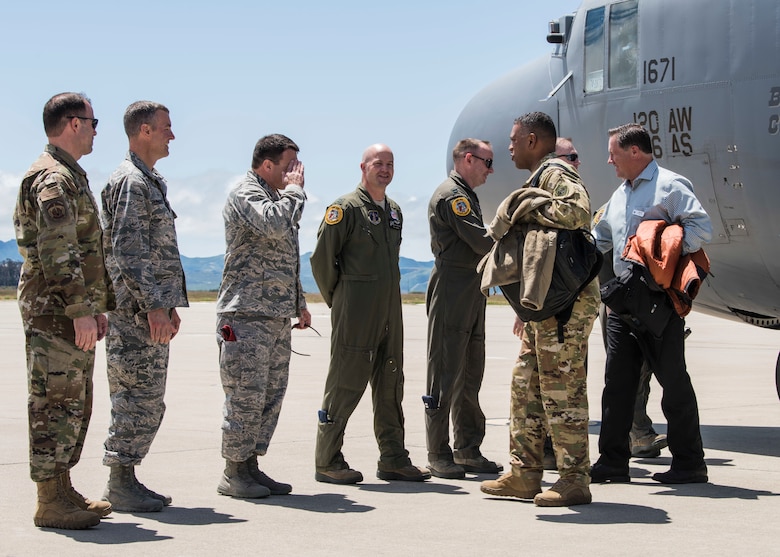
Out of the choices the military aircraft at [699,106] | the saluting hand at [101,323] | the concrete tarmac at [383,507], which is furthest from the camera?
the military aircraft at [699,106]

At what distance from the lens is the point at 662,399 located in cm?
679

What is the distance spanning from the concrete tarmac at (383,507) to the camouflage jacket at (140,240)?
112 cm

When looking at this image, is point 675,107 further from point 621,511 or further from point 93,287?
point 93,287

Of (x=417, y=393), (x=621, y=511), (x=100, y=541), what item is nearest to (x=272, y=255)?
(x=100, y=541)

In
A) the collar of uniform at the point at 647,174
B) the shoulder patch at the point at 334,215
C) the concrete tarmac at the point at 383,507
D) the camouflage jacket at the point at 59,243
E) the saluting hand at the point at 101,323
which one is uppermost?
the collar of uniform at the point at 647,174

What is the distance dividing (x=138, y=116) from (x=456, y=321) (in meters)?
2.40

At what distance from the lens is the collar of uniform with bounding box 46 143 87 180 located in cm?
544

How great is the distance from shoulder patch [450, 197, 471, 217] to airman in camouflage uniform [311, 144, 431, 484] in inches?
16.8

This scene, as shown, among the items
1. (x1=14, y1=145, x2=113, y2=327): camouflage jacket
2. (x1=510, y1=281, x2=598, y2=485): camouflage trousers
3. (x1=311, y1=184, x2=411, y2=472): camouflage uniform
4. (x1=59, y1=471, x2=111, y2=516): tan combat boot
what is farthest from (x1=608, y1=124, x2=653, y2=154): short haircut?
(x1=59, y1=471, x2=111, y2=516): tan combat boot

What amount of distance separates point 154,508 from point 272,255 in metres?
1.54

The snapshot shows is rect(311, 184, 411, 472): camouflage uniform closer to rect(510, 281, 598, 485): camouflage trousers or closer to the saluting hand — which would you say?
rect(510, 281, 598, 485): camouflage trousers

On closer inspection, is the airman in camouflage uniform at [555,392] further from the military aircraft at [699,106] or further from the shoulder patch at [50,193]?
the shoulder patch at [50,193]

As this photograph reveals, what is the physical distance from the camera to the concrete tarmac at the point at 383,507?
495cm

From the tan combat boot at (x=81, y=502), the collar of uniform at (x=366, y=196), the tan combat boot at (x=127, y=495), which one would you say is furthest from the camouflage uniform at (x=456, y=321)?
the tan combat boot at (x=81, y=502)
